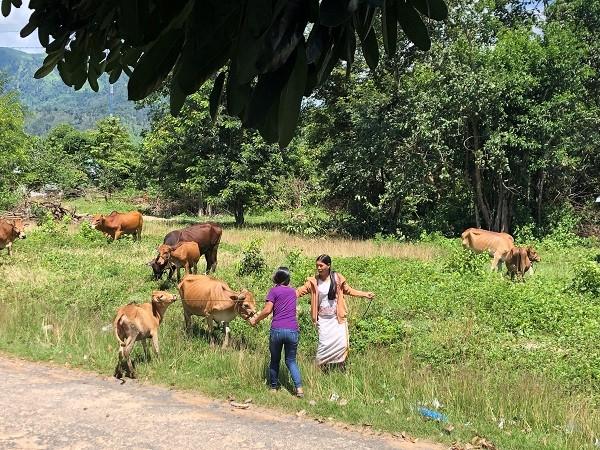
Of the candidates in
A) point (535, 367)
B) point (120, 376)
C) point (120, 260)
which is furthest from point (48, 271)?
point (535, 367)

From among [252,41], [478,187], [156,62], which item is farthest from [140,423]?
[478,187]

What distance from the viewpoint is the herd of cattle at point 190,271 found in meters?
7.04

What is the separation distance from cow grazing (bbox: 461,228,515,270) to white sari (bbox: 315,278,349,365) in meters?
6.98

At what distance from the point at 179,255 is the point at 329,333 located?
539cm

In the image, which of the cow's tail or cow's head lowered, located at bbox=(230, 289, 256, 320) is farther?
cow's head lowered, located at bbox=(230, 289, 256, 320)

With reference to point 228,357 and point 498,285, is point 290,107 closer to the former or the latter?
point 228,357

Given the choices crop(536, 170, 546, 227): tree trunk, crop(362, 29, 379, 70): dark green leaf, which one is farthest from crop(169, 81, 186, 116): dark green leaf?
crop(536, 170, 546, 227): tree trunk

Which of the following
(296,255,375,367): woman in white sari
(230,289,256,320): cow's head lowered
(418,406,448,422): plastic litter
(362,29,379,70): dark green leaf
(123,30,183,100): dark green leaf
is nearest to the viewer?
(123,30,183,100): dark green leaf

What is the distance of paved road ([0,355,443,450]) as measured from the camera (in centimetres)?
518

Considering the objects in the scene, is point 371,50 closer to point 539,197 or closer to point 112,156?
point 539,197

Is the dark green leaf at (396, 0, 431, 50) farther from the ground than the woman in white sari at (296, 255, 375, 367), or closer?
farther from the ground

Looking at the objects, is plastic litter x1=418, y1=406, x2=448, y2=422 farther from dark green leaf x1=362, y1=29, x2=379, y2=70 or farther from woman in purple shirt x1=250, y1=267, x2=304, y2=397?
dark green leaf x1=362, y1=29, x2=379, y2=70

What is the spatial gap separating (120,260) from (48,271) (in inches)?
72.5

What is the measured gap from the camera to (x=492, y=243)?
13617 mm
